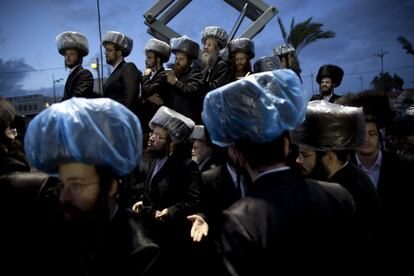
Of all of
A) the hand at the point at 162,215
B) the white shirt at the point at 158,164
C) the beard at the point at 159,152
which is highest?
the beard at the point at 159,152

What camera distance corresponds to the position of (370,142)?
3094 millimetres

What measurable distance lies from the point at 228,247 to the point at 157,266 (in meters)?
0.57

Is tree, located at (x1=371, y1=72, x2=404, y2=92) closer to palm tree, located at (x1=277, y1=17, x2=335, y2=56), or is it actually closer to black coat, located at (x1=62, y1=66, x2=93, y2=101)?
palm tree, located at (x1=277, y1=17, x2=335, y2=56)

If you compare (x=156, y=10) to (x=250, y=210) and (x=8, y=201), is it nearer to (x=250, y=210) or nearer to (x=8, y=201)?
(x=8, y=201)

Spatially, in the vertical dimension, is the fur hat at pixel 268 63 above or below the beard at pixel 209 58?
below

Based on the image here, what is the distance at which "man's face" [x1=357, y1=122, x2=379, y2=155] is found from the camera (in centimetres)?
306

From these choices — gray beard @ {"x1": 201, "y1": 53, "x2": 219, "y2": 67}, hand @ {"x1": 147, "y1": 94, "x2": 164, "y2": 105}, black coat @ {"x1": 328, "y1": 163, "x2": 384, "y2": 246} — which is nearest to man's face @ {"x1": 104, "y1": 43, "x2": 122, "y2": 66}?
hand @ {"x1": 147, "y1": 94, "x2": 164, "y2": 105}

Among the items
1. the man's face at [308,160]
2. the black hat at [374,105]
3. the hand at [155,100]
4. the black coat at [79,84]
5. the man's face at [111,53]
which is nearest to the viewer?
the man's face at [308,160]

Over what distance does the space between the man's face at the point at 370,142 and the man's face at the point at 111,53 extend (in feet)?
12.6

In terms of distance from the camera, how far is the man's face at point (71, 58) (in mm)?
4824

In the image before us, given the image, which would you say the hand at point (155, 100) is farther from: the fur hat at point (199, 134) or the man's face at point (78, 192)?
the man's face at point (78, 192)

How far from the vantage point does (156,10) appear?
6305 millimetres

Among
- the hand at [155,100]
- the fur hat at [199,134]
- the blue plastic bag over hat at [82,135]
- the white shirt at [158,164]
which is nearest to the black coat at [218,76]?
the fur hat at [199,134]

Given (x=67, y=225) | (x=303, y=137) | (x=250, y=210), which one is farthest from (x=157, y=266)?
(x=303, y=137)
